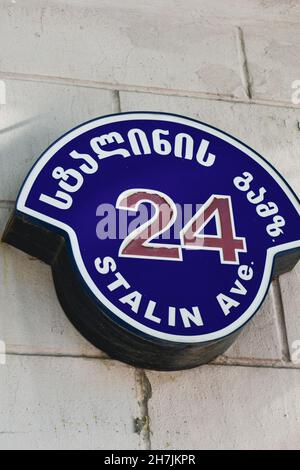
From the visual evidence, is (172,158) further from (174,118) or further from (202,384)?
(202,384)

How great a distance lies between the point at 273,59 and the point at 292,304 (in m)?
1.50

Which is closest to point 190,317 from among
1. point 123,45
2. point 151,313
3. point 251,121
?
point 151,313

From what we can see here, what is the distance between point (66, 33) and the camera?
551 cm

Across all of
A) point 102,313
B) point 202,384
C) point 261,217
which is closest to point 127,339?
point 102,313

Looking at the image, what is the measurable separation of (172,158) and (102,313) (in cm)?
90

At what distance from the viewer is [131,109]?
209 inches

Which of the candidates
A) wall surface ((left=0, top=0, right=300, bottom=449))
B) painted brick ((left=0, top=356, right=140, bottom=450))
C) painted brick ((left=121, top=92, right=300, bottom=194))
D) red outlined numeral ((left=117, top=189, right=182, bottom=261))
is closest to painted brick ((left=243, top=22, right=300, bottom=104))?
wall surface ((left=0, top=0, right=300, bottom=449))

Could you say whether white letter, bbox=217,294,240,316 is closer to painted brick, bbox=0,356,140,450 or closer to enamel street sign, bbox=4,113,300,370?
enamel street sign, bbox=4,113,300,370

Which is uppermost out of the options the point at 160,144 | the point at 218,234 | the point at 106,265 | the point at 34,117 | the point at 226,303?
the point at 34,117

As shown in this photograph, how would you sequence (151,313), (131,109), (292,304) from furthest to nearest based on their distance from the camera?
(131,109) < (292,304) < (151,313)

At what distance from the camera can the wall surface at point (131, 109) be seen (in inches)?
178

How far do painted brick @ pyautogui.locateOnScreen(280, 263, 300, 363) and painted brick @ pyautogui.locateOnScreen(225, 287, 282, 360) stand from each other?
58 mm

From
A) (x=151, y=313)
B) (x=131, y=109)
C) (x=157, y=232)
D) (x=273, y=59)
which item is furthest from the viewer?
(x=273, y=59)

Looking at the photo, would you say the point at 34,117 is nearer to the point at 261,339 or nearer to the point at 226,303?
the point at 226,303
